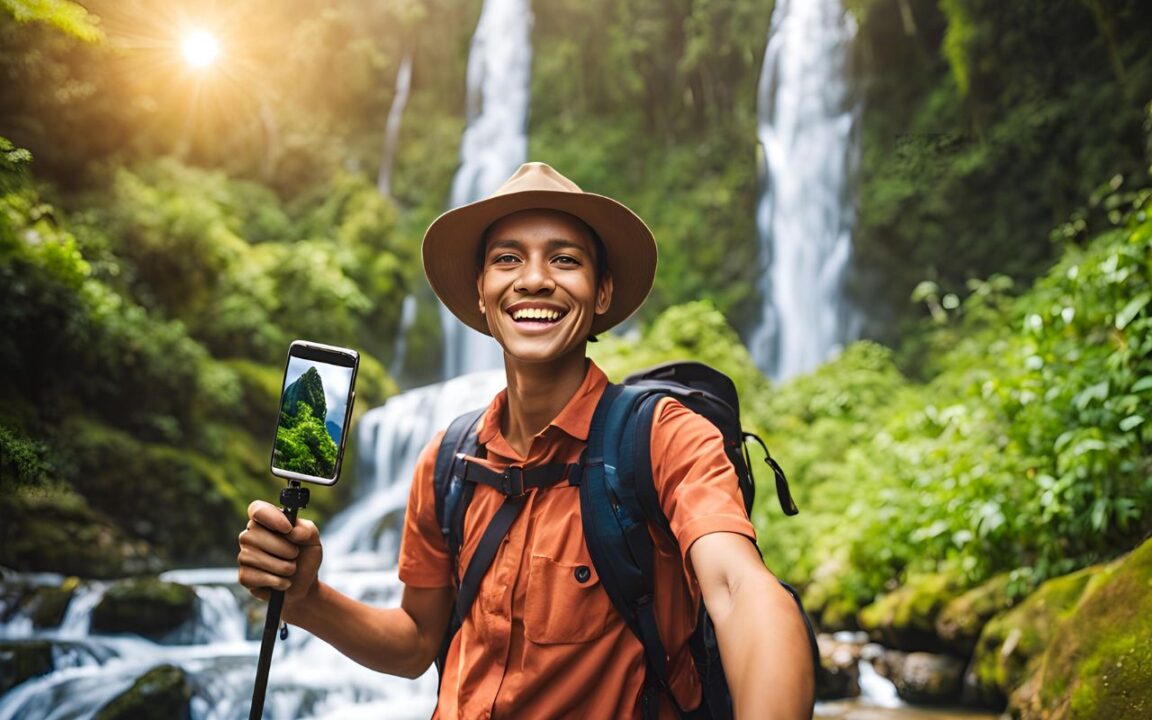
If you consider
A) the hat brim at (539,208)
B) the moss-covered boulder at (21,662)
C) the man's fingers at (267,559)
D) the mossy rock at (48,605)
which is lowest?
the moss-covered boulder at (21,662)

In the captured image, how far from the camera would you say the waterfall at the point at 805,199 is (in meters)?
8.95

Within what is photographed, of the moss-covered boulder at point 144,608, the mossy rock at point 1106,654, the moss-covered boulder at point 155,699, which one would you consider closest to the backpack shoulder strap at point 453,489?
the mossy rock at point 1106,654

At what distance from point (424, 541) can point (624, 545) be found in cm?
58

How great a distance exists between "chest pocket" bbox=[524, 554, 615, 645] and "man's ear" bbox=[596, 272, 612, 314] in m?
0.62

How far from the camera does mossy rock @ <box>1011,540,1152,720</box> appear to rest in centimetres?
225

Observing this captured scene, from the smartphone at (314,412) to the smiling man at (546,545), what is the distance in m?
0.12

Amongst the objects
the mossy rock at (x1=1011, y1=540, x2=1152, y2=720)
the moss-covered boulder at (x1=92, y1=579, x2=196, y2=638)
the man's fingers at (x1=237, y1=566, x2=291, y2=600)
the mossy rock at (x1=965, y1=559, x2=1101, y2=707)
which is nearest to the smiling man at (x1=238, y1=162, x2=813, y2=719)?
the man's fingers at (x1=237, y1=566, x2=291, y2=600)

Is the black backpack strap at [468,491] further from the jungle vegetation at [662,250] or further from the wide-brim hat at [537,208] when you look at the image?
the jungle vegetation at [662,250]

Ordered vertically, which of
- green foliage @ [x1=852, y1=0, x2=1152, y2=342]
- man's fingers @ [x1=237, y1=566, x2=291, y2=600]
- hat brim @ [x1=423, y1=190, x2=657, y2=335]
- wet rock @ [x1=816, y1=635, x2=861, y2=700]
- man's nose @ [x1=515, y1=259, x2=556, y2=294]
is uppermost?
green foliage @ [x1=852, y1=0, x2=1152, y2=342]

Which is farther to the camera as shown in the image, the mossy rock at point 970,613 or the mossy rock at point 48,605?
the mossy rock at point 48,605

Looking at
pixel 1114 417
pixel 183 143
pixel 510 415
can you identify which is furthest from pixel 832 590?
pixel 183 143

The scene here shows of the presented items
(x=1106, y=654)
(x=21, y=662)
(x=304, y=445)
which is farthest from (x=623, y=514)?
(x=21, y=662)

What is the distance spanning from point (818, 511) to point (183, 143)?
840 centimetres

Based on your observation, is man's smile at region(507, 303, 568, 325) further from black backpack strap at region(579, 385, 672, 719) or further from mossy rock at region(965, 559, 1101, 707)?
mossy rock at region(965, 559, 1101, 707)
